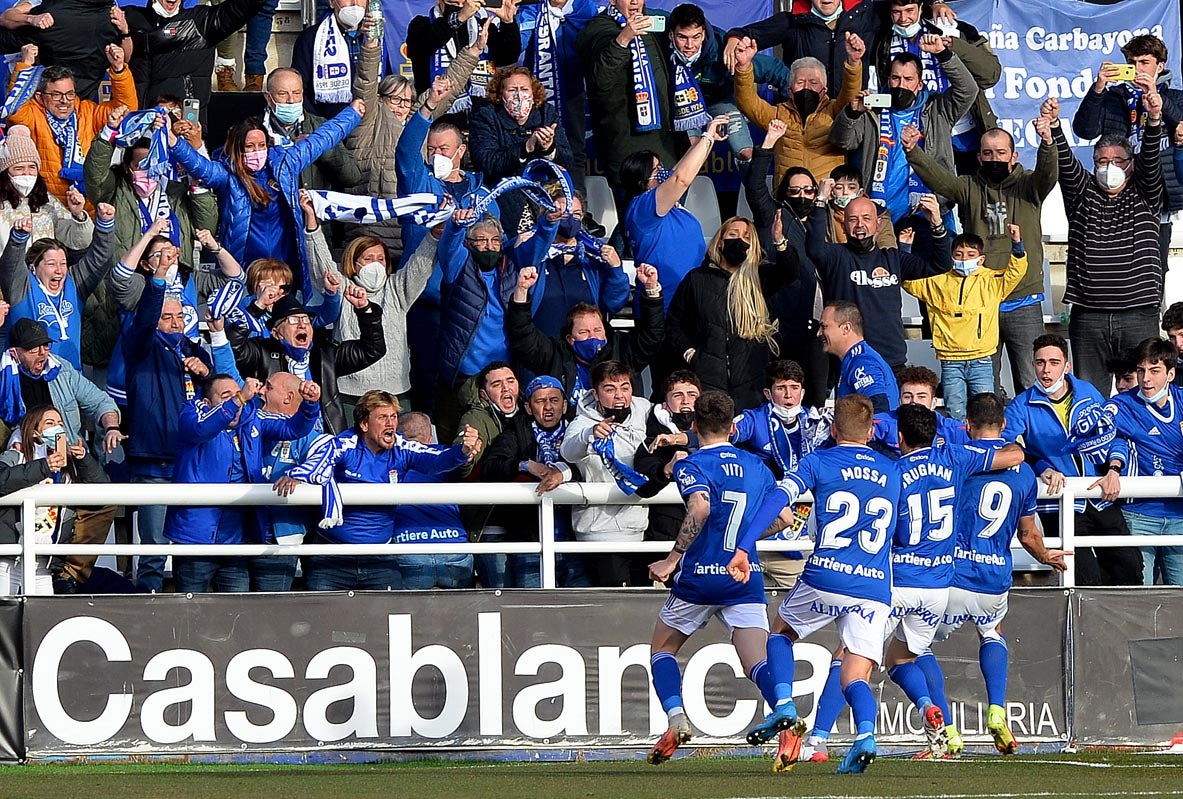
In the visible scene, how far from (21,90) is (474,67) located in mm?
3119

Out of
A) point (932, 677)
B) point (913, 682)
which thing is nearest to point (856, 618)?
point (913, 682)

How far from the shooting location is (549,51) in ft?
42.8

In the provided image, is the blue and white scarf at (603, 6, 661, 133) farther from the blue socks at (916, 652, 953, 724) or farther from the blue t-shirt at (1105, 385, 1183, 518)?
the blue socks at (916, 652, 953, 724)

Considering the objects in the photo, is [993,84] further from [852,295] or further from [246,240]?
[246,240]

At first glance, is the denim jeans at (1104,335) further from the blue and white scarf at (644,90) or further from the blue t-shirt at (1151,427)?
the blue and white scarf at (644,90)

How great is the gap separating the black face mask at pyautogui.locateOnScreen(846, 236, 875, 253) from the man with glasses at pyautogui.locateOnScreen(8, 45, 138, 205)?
16.7 feet

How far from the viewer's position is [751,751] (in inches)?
408

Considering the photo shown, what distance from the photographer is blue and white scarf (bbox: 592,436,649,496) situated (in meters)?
9.91

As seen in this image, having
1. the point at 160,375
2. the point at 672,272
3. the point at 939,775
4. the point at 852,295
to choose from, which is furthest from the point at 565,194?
the point at 939,775

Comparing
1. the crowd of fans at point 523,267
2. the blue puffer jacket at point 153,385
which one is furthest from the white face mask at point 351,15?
the blue puffer jacket at point 153,385

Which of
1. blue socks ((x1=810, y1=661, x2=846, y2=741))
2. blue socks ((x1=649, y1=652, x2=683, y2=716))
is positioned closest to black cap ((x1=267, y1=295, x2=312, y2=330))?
blue socks ((x1=649, y1=652, x2=683, y2=716))

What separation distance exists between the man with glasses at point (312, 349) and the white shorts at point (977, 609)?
3.77 metres

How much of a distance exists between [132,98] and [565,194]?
10.8ft

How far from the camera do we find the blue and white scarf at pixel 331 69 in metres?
12.5
